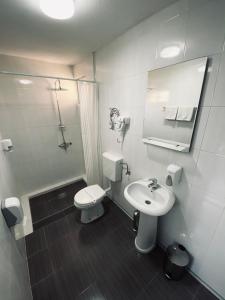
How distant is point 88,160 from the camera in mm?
2297

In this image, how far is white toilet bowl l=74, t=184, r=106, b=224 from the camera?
1.74 m

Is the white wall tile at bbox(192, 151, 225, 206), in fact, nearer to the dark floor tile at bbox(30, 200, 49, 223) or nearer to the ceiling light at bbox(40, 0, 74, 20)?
the ceiling light at bbox(40, 0, 74, 20)

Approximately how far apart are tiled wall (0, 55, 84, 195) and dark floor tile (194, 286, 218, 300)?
8.57 feet

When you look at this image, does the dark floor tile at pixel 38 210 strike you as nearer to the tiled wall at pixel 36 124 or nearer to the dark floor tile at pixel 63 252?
the tiled wall at pixel 36 124

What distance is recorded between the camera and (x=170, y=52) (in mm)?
Answer: 1069

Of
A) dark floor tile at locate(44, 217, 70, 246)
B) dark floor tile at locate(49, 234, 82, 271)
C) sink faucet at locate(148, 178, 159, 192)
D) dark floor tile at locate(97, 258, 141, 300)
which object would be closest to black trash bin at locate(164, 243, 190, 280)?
dark floor tile at locate(97, 258, 141, 300)

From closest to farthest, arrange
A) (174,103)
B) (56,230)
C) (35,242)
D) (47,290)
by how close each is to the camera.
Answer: (174,103)
(47,290)
(35,242)
(56,230)

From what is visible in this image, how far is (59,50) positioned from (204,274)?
3.04m

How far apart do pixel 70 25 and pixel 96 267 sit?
8.01 ft

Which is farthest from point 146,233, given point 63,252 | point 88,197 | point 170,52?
point 170,52

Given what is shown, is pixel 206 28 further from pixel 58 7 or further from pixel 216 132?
pixel 58 7

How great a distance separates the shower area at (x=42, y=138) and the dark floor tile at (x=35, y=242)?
242mm

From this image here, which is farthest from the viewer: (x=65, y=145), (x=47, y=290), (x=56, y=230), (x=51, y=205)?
(x=65, y=145)

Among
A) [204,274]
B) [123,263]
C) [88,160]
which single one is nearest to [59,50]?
[88,160]
